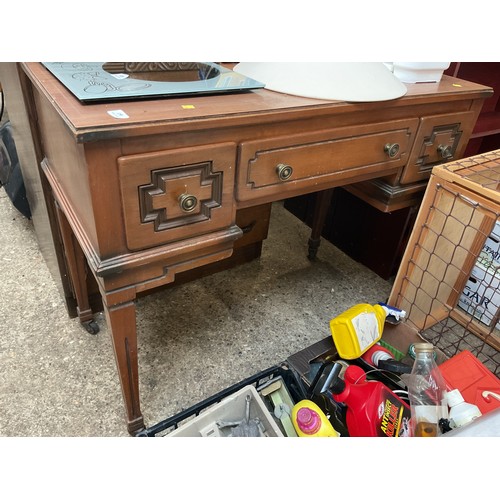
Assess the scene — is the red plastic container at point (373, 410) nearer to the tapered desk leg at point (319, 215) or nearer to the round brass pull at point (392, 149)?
the round brass pull at point (392, 149)

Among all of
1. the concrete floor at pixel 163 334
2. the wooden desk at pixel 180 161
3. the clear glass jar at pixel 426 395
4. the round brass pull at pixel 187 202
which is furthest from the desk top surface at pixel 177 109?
the concrete floor at pixel 163 334

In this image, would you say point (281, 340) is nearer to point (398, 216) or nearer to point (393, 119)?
point (398, 216)

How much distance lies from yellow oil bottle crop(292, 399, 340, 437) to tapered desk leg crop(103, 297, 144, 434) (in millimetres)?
333

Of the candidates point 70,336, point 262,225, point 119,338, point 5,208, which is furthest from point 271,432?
point 5,208

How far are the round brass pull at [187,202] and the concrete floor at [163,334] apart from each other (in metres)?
0.57

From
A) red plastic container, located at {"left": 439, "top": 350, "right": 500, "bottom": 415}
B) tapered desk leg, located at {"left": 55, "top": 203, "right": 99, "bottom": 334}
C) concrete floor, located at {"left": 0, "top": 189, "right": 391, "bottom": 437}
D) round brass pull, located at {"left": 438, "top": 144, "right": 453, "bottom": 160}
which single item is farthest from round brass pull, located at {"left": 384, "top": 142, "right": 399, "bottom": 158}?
tapered desk leg, located at {"left": 55, "top": 203, "right": 99, "bottom": 334}

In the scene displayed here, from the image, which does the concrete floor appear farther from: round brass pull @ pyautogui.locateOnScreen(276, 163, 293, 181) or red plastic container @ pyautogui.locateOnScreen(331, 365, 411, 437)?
round brass pull @ pyautogui.locateOnScreen(276, 163, 293, 181)

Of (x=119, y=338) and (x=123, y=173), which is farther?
(x=119, y=338)

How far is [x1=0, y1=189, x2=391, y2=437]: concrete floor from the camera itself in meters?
1.01

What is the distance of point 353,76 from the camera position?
82 centimetres

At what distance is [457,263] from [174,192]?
876 mm

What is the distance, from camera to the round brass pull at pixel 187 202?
2.20 ft

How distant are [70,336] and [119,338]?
0.48m
